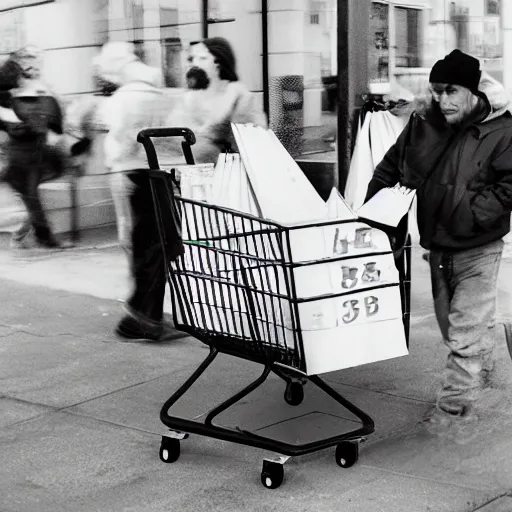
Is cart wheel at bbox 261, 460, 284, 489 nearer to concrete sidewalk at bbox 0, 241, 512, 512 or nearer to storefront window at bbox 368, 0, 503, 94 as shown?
concrete sidewalk at bbox 0, 241, 512, 512

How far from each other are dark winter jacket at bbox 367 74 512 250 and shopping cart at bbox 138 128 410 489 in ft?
2.97

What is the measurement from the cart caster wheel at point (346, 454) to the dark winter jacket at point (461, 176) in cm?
104

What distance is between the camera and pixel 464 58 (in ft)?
16.4

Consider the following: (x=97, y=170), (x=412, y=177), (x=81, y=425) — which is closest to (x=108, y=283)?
(x=97, y=170)

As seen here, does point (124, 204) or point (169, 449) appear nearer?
point (169, 449)

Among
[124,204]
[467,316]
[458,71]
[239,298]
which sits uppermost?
[458,71]

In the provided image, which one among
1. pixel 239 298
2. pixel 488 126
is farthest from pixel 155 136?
pixel 488 126

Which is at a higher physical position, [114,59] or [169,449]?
[114,59]

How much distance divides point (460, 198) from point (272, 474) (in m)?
→ 1.47

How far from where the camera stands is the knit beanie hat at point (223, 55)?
24.6 feet

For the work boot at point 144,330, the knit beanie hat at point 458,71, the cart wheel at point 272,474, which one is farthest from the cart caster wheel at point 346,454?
the work boot at point 144,330

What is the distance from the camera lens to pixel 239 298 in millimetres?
4484

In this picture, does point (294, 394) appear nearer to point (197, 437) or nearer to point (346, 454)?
point (197, 437)

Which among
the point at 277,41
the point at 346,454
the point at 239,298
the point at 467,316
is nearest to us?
the point at 239,298
